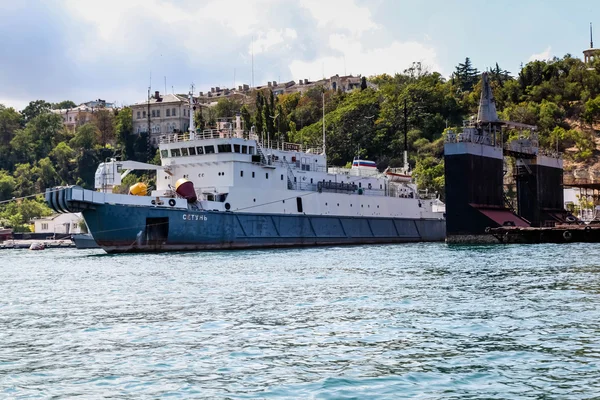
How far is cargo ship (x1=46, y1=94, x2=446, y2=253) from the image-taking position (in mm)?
42500

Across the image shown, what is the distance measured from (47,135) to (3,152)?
A: 8117 mm

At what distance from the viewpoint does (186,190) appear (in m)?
44.6

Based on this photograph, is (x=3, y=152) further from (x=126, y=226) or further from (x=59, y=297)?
(x=59, y=297)

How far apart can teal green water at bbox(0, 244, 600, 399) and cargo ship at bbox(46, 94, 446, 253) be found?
1378 cm

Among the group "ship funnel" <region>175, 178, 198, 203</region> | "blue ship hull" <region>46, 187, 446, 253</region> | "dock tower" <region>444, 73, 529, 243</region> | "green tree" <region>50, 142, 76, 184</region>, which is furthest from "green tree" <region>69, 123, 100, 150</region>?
"dock tower" <region>444, 73, 529, 243</region>

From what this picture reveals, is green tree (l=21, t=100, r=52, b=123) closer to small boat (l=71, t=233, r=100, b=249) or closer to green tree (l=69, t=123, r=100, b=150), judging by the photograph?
green tree (l=69, t=123, r=100, b=150)

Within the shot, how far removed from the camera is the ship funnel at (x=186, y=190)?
44594 millimetres

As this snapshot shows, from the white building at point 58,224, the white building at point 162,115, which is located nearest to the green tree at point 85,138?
the white building at point 162,115

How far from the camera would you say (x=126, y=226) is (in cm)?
4238

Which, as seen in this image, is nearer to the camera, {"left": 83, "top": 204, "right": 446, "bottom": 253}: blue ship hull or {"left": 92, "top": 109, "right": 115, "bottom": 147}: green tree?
{"left": 83, "top": 204, "right": 446, "bottom": 253}: blue ship hull

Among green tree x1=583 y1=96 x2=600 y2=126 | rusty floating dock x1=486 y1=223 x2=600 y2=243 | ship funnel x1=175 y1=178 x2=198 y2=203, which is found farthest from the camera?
green tree x1=583 y1=96 x2=600 y2=126

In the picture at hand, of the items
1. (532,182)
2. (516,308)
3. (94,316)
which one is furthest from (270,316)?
(532,182)

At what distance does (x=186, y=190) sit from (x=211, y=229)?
2654mm

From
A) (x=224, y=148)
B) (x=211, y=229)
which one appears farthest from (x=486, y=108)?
(x=211, y=229)
